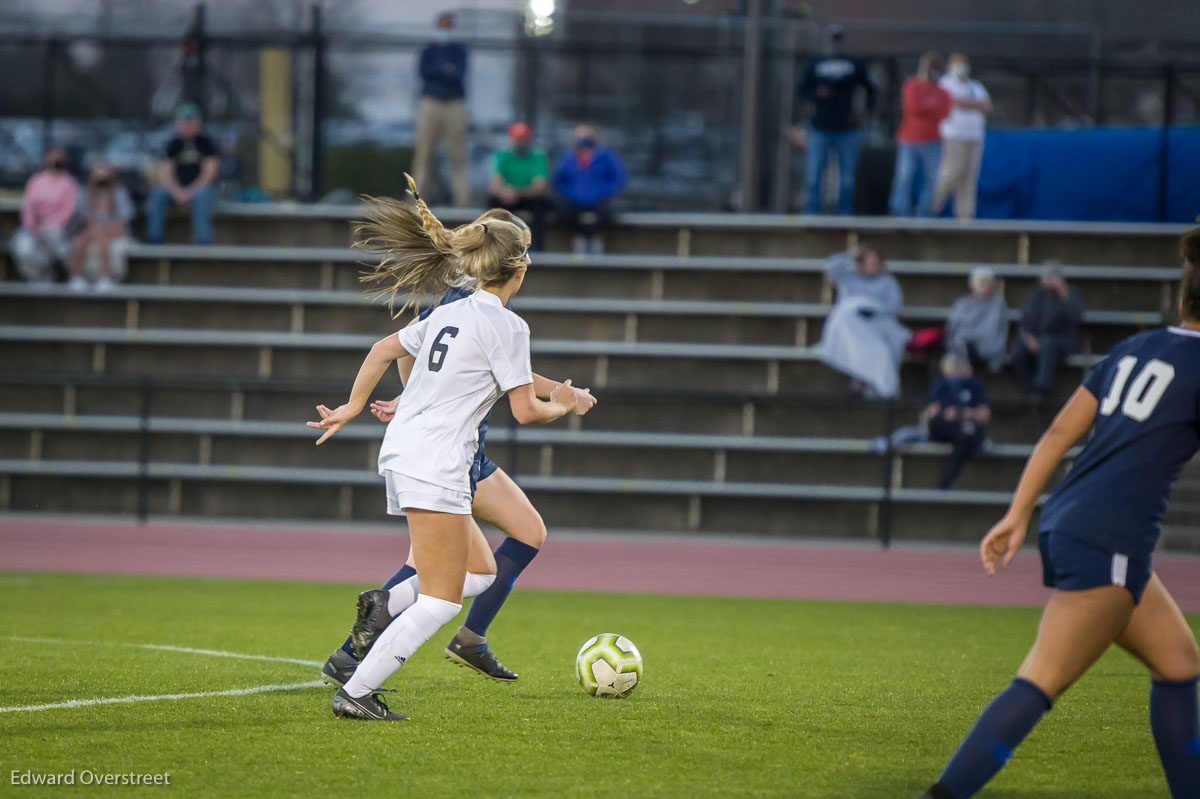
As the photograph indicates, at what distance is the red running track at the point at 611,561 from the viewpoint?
12484mm

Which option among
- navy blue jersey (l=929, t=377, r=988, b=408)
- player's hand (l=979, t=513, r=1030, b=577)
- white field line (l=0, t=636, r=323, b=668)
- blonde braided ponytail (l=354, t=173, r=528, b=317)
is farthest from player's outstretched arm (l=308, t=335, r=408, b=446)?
navy blue jersey (l=929, t=377, r=988, b=408)

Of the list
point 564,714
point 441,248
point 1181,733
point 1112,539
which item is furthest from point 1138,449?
point 441,248

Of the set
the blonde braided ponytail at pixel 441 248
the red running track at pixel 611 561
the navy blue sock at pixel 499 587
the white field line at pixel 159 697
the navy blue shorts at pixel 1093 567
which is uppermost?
the blonde braided ponytail at pixel 441 248

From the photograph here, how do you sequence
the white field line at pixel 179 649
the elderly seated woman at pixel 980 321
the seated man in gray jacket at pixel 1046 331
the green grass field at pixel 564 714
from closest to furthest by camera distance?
the green grass field at pixel 564 714, the white field line at pixel 179 649, the seated man in gray jacket at pixel 1046 331, the elderly seated woman at pixel 980 321

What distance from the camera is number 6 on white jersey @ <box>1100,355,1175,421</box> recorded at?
14.1 ft

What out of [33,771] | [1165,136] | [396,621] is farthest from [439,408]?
[1165,136]

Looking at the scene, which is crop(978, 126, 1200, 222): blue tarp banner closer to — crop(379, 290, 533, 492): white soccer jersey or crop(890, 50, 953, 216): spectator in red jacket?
crop(890, 50, 953, 216): spectator in red jacket

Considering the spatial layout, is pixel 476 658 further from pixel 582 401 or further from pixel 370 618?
pixel 582 401

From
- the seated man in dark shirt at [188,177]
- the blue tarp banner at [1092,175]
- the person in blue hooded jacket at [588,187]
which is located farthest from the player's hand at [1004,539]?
the seated man in dark shirt at [188,177]

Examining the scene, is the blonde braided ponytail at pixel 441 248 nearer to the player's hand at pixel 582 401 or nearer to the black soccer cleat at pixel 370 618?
the player's hand at pixel 582 401

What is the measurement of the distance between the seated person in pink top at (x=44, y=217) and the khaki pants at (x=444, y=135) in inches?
175

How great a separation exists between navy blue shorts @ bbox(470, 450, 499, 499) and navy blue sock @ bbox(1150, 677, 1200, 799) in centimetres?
254

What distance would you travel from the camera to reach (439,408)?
224 inches

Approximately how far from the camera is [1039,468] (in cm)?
427
